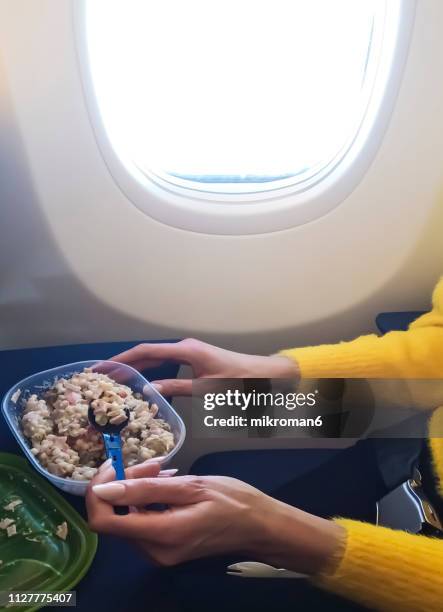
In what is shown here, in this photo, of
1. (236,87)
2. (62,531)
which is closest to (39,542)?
(62,531)

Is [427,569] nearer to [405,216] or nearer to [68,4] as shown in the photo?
[405,216]

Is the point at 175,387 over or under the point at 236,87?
under

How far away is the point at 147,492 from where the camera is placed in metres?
0.68

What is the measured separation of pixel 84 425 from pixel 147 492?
143mm

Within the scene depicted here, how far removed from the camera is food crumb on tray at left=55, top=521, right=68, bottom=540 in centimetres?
73

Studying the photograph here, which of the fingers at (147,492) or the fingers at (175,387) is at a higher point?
the fingers at (175,387)

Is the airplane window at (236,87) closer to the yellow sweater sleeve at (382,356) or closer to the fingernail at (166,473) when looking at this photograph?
the yellow sweater sleeve at (382,356)

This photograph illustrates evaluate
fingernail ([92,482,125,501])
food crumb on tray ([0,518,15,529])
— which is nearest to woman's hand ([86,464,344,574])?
fingernail ([92,482,125,501])

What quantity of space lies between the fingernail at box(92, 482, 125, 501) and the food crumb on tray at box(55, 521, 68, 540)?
3.5 inches

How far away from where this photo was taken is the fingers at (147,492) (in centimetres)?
68

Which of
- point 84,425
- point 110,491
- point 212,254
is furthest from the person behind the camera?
point 212,254

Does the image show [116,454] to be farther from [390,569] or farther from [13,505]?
[390,569]

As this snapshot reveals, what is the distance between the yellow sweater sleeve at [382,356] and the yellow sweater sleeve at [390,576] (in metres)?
0.24

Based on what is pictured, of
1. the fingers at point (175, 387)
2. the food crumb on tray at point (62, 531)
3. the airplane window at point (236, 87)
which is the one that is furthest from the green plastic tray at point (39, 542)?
the airplane window at point (236, 87)
